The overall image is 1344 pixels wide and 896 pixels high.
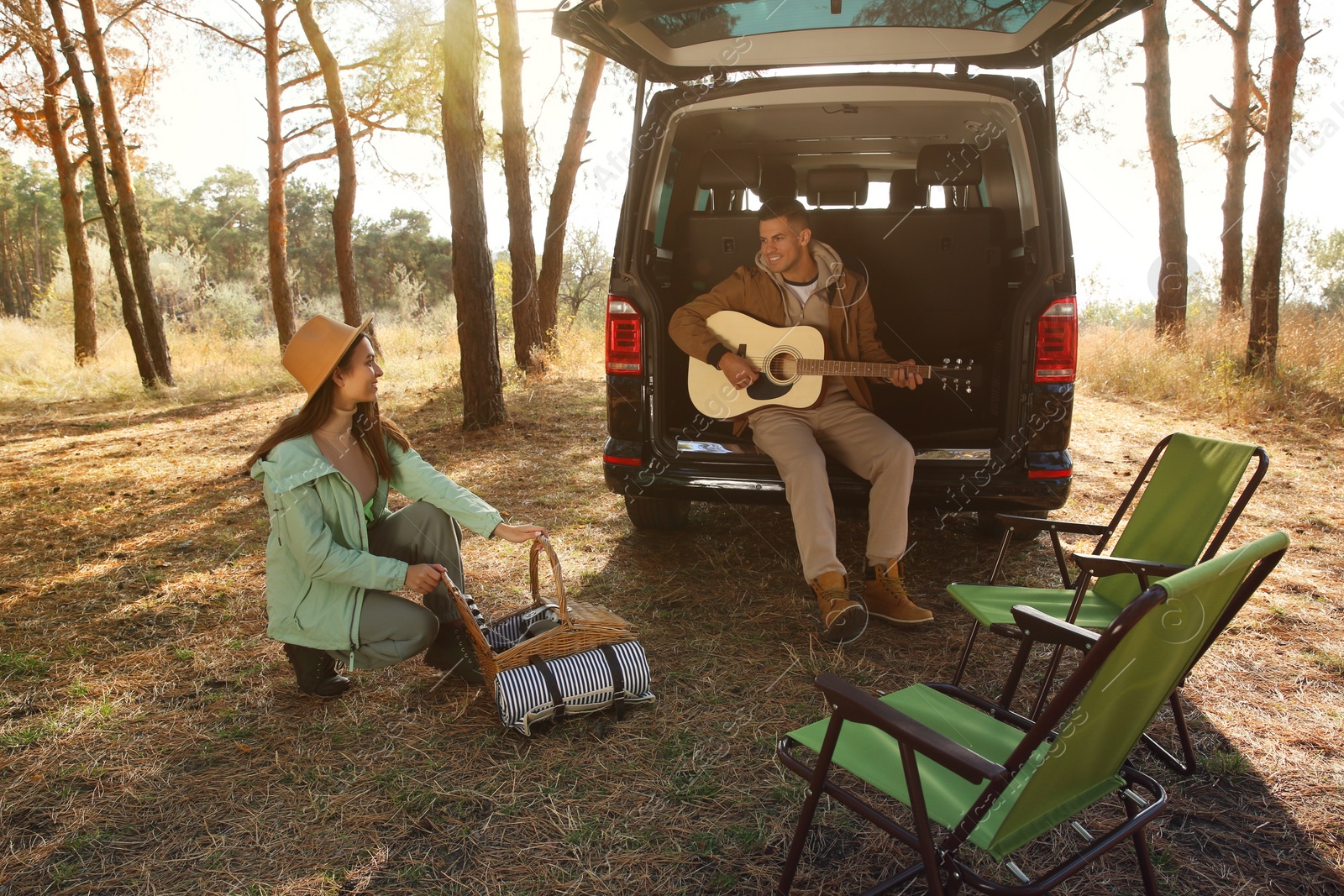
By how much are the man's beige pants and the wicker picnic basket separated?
2.72ft

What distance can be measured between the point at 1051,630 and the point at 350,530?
1.91 meters

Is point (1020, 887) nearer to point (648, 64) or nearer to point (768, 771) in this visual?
point (768, 771)

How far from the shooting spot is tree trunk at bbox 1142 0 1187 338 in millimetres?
9562

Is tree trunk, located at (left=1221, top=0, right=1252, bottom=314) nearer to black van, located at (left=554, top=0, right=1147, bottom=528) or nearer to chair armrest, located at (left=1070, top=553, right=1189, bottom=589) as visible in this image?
black van, located at (left=554, top=0, right=1147, bottom=528)

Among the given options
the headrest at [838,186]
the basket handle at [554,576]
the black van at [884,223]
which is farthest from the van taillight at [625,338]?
the headrest at [838,186]

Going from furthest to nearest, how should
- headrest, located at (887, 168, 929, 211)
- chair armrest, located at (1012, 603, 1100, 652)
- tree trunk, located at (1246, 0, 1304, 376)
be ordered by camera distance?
tree trunk, located at (1246, 0, 1304, 376)
headrest, located at (887, 168, 929, 211)
chair armrest, located at (1012, 603, 1100, 652)

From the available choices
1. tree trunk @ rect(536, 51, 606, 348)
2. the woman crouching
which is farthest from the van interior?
tree trunk @ rect(536, 51, 606, 348)

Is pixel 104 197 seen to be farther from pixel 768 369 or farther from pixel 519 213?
pixel 768 369

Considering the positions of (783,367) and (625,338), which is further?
(783,367)

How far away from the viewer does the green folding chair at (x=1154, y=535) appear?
221cm

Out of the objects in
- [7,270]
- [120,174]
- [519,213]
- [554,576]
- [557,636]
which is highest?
[7,270]

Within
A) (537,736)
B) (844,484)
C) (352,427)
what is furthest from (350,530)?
(844,484)

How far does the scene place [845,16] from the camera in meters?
3.04

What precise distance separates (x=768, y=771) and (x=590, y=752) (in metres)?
0.50
